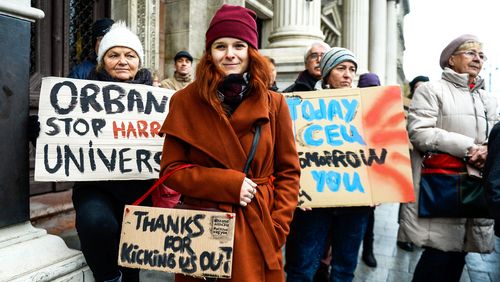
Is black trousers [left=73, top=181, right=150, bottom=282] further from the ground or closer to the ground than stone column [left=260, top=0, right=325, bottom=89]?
closer to the ground

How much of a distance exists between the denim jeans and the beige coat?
1.34 ft

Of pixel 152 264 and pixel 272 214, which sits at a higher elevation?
pixel 272 214

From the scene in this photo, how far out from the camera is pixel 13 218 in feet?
7.19

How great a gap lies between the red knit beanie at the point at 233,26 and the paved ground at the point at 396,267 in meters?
2.47

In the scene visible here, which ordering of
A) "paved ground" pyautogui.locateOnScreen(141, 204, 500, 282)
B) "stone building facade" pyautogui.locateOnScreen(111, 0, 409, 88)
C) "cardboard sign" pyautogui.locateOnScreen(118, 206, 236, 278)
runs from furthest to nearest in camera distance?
"stone building facade" pyautogui.locateOnScreen(111, 0, 409, 88), "paved ground" pyautogui.locateOnScreen(141, 204, 500, 282), "cardboard sign" pyautogui.locateOnScreen(118, 206, 236, 278)

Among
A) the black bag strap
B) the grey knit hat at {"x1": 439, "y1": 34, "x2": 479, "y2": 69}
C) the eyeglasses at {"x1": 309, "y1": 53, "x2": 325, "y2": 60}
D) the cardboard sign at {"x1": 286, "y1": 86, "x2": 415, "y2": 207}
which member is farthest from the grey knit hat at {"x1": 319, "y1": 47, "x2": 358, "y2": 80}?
the black bag strap

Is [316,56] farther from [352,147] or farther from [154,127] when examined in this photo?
[154,127]

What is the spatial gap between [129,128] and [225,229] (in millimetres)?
1147

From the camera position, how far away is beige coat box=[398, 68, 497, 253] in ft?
9.04

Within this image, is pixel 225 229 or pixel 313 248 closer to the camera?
pixel 225 229

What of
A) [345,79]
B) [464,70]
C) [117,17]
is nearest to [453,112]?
[464,70]

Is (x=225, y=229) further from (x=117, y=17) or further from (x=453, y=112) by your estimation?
(x=117, y=17)

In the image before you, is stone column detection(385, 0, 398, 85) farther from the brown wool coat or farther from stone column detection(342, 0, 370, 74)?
the brown wool coat

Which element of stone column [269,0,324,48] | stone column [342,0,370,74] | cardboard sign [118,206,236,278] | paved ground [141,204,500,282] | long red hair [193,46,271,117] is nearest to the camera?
cardboard sign [118,206,236,278]
